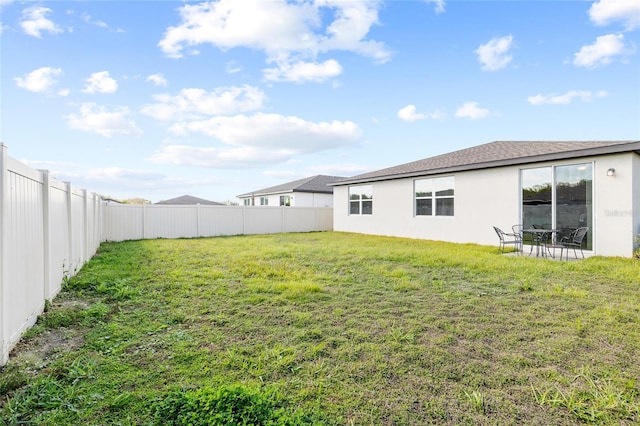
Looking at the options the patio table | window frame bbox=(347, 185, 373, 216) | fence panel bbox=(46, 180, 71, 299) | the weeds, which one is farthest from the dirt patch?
window frame bbox=(347, 185, 373, 216)

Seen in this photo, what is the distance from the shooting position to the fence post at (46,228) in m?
4.04

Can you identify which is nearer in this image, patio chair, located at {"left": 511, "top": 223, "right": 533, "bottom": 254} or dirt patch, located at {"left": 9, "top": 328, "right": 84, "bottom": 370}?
dirt patch, located at {"left": 9, "top": 328, "right": 84, "bottom": 370}

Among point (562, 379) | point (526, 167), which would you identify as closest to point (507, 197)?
point (526, 167)

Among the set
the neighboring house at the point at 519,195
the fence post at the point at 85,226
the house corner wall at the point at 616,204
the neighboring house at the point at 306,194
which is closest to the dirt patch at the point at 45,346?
the fence post at the point at 85,226

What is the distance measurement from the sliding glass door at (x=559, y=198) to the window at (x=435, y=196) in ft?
8.63

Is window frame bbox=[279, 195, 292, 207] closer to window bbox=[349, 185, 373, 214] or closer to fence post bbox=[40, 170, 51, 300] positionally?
window bbox=[349, 185, 373, 214]

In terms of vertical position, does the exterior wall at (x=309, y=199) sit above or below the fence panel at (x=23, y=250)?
above

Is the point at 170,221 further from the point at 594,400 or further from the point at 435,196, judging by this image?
the point at 594,400

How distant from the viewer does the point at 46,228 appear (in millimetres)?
4062

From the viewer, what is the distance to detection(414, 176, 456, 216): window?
12.1 metres

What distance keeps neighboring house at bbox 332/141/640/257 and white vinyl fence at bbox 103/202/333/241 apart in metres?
4.51

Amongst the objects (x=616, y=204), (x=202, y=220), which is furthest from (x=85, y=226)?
(x=616, y=204)

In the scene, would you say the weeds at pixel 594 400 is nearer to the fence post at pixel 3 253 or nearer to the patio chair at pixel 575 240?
the fence post at pixel 3 253

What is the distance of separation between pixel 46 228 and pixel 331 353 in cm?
392
